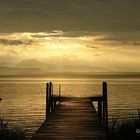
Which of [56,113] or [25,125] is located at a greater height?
[56,113]

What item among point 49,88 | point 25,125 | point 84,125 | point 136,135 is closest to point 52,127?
point 84,125

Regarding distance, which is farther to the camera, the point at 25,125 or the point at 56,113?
the point at 25,125

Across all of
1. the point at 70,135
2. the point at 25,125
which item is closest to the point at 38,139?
the point at 70,135

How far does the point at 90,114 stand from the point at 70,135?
18.7 ft

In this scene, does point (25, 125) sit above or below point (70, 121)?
below

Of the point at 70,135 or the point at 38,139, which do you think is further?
the point at 70,135

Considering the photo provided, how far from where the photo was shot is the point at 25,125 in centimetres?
3050

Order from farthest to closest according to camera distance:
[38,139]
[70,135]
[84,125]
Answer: [84,125]
[70,135]
[38,139]

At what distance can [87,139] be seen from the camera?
36.2 feet

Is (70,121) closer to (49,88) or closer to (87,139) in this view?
(87,139)

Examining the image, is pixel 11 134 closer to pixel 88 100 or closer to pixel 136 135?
pixel 136 135

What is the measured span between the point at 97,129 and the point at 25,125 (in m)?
18.6

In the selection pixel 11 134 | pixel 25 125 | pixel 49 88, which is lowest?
pixel 25 125

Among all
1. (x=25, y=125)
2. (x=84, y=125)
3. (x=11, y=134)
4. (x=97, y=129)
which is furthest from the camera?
(x=25, y=125)
